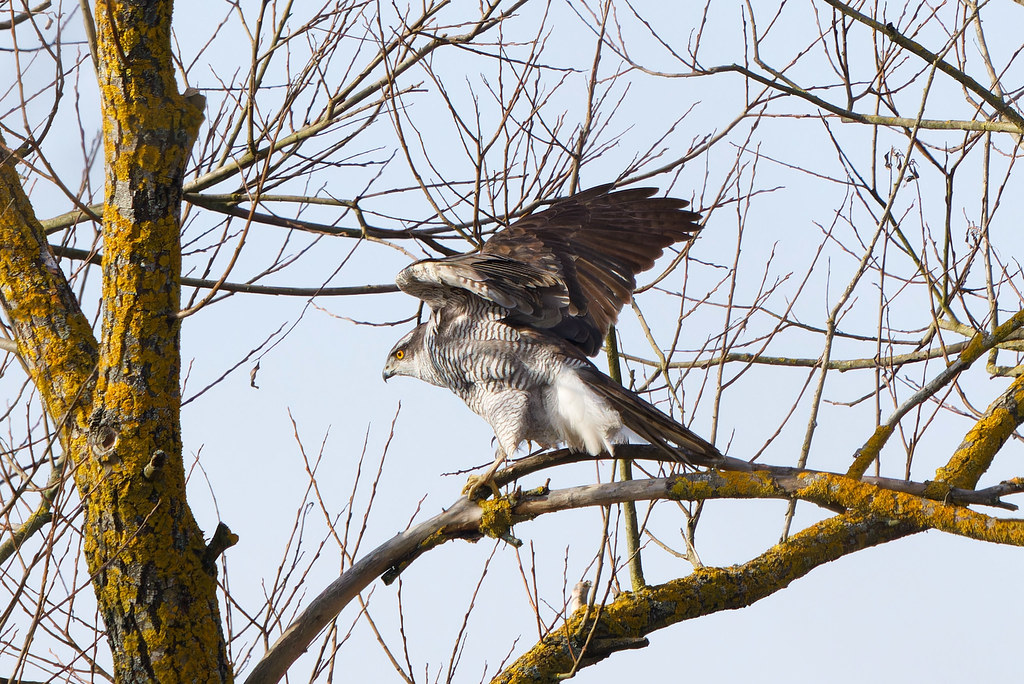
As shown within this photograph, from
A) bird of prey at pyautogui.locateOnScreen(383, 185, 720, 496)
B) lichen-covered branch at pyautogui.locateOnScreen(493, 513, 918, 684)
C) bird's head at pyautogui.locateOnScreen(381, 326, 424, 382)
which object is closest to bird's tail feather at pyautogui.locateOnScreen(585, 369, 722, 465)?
bird of prey at pyautogui.locateOnScreen(383, 185, 720, 496)

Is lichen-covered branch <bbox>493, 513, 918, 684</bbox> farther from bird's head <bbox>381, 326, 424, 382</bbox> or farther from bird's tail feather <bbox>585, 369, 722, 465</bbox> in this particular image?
bird's head <bbox>381, 326, 424, 382</bbox>

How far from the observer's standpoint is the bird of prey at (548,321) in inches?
145

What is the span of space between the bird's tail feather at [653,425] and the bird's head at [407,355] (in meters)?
1.15

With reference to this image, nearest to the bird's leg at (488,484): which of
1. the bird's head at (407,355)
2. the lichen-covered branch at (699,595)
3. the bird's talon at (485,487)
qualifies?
the bird's talon at (485,487)

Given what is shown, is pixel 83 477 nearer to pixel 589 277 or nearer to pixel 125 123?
pixel 125 123

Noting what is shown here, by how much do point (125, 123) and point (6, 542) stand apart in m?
1.61

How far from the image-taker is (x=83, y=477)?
9.52ft

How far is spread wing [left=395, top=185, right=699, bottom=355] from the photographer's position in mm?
3980

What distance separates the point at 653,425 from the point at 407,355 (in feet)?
5.52

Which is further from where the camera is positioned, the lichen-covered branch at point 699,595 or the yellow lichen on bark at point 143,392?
the yellow lichen on bark at point 143,392

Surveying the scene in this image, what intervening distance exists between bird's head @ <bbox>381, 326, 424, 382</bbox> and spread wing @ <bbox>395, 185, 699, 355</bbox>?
322mm

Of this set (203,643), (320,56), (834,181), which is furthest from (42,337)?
(834,181)

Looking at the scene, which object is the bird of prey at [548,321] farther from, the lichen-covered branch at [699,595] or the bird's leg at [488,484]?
the lichen-covered branch at [699,595]

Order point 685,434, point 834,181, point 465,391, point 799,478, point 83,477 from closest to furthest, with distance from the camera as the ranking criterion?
point 799,478 < point 83,477 < point 685,434 < point 465,391 < point 834,181
